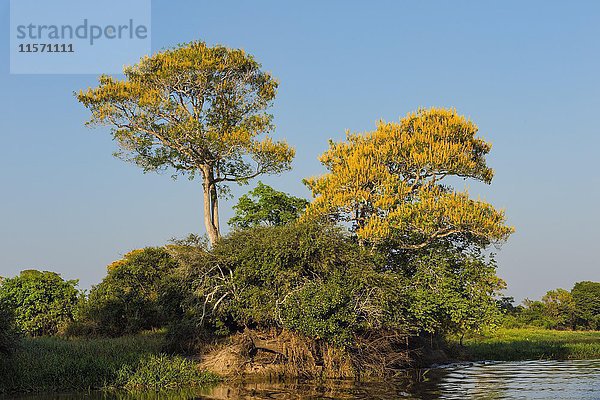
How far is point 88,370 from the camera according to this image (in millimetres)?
24297

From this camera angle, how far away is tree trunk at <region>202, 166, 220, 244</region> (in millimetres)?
35031

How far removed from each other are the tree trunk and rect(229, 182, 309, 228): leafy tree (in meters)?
2.90

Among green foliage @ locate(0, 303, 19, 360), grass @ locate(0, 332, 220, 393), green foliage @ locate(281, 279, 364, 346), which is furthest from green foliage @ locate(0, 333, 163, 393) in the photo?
green foliage @ locate(281, 279, 364, 346)

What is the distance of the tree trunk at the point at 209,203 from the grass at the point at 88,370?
29.8ft

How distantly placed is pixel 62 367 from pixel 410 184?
653 inches

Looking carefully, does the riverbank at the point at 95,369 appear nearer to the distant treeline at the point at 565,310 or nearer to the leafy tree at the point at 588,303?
the distant treeline at the point at 565,310

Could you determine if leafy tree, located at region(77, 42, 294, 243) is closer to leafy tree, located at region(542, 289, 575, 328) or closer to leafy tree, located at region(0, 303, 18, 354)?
leafy tree, located at region(0, 303, 18, 354)

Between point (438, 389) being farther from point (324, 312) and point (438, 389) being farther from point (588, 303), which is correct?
point (588, 303)

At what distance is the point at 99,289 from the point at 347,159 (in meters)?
16.7

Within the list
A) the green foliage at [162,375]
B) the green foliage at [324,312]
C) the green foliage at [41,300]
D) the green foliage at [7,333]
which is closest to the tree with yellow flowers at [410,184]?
the green foliage at [324,312]

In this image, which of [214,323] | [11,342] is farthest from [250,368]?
[11,342]

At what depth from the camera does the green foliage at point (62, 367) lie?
2300cm

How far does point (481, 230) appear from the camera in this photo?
2983 centimetres

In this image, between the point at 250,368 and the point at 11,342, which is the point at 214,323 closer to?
the point at 250,368
